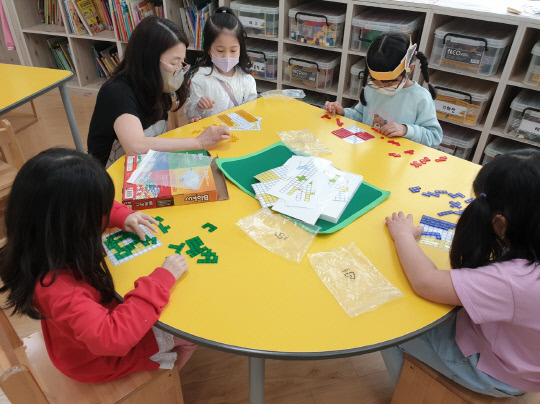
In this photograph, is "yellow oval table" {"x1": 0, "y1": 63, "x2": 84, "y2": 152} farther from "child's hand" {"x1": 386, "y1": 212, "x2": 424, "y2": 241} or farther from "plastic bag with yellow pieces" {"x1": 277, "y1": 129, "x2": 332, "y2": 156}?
"child's hand" {"x1": 386, "y1": 212, "x2": 424, "y2": 241}

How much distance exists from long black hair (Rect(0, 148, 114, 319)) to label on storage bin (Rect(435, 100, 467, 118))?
223 cm

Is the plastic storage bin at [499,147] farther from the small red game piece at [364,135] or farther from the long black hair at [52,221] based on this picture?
the long black hair at [52,221]

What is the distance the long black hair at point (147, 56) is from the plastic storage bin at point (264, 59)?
1.45 metres

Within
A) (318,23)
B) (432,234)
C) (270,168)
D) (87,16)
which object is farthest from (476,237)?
(87,16)

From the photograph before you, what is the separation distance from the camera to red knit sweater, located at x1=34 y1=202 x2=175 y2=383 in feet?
2.80

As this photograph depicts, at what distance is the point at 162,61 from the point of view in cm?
164

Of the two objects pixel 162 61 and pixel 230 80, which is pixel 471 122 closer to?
pixel 230 80

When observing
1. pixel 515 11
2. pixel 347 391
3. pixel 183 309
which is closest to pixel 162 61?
pixel 183 309

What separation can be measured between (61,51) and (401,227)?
12.6 feet

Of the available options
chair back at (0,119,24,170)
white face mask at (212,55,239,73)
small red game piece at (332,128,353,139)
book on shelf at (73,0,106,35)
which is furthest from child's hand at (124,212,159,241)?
book on shelf at (73,0,106,35)

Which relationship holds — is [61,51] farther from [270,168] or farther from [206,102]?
[270,168]

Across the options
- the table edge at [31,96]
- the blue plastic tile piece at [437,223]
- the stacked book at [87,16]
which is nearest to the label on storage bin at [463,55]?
the blue plastic tile piece at [437,223]

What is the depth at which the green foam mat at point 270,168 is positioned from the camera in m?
1.19

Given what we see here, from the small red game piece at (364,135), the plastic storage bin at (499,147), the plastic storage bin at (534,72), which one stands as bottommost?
the plastic storage bin at (499,147)
